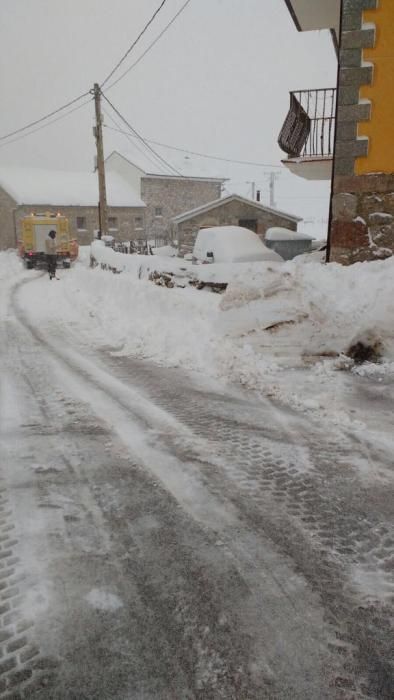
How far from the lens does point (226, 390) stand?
518 centimetres

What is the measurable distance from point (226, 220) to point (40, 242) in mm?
11123

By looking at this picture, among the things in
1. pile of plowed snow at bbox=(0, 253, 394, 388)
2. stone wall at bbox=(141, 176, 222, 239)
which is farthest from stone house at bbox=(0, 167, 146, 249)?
pile of plowed snow at bbox=(0, 253, 394, 388)

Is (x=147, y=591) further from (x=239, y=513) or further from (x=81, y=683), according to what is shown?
(x=239, y=513)

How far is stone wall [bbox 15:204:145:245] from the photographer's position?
3497 centimetres

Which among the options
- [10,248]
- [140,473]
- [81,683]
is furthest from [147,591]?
[10,248]

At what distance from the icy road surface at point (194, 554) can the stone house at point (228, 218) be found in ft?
73.9

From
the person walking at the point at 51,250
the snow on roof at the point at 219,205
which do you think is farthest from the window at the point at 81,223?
the person walking at the point at 51,250

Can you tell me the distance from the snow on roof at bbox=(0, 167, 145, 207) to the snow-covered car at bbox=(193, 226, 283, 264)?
2478cm

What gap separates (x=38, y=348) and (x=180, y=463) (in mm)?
4654

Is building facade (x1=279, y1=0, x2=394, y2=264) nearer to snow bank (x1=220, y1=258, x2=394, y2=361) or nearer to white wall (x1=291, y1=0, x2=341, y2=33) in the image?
snow bank (x1=220, y1=258, x2=394, y2=361)

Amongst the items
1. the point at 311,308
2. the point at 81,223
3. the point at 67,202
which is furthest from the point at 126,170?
the point at 311,308

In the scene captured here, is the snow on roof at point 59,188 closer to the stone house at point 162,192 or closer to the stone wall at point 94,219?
the stone wall at point 94,219

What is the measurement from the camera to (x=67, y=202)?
116 ft

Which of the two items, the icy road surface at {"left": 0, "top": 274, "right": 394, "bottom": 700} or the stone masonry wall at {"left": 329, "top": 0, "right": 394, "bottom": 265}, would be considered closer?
the icy road surface at {"left": 0, "top": 274, "right": 394, "bottom": 700}
